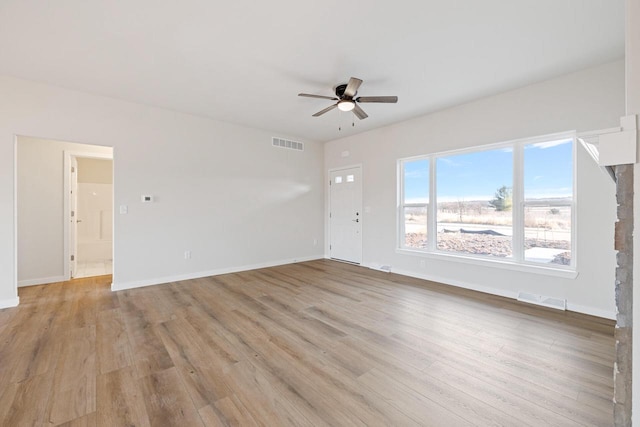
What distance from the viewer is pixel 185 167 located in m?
4.54

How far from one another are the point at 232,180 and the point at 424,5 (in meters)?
4.05

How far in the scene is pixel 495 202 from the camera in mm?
3842

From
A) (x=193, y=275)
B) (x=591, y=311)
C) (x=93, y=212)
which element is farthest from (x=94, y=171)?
(x=591, y=311)

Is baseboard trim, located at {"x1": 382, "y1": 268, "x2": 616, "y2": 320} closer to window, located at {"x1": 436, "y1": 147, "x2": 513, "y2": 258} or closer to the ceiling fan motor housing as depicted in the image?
window, located at {"x1": 436, "y1": 147, "x2": 513, "y2": 258}

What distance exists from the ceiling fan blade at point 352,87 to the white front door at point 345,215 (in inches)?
105

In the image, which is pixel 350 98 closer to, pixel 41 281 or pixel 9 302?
pixel 9 302

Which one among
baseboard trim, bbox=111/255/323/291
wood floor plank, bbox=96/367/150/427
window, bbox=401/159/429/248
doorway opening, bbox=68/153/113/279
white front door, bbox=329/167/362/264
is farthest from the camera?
doorway opening, bbox=68/153/113/279

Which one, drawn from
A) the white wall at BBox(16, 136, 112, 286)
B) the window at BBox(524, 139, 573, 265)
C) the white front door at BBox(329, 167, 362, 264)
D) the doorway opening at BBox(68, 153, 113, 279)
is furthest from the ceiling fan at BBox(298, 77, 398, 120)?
the doorway opening at BBox(68, 153, 113, 279)

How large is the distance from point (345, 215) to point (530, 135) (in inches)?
141

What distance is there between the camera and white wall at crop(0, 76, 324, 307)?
3.35 metres

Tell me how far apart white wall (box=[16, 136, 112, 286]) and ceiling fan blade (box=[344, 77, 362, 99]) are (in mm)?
4790

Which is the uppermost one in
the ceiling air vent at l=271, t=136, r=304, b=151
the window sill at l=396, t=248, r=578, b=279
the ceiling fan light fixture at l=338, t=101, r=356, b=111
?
the ceiling air vent at l=271, t=136, r=304, b=151

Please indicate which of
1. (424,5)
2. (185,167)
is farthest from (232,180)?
(424,5)

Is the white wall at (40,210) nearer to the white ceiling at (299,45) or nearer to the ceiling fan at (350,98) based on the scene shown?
the white ceiling at (299,45)
